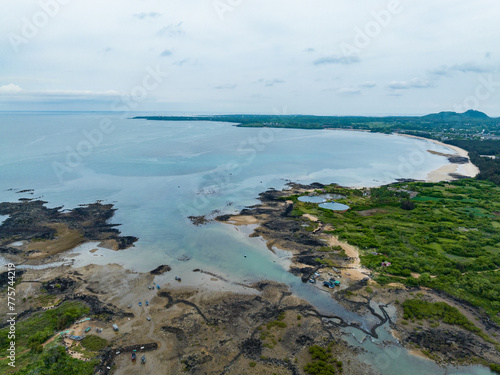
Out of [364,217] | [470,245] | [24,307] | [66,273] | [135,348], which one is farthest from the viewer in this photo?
[364,217]

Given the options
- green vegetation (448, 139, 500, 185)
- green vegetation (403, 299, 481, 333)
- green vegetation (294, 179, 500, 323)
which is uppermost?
green vegetation (448, 139, 500, 185)

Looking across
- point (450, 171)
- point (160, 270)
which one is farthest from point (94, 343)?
point (450, 171)

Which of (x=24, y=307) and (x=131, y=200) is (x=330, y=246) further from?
(x=131, y=200)

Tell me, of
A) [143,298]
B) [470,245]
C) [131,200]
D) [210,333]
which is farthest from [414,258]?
[131,200]

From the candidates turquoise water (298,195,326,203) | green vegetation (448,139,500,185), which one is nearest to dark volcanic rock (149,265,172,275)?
turquoise water (298,195,326,203)

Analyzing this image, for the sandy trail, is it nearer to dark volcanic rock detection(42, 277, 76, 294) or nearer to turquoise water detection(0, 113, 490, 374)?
turquoise water detection(0, 113, 490, 374)

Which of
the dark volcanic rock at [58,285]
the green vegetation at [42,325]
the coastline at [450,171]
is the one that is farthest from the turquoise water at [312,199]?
the green vegetation at [42,325]
